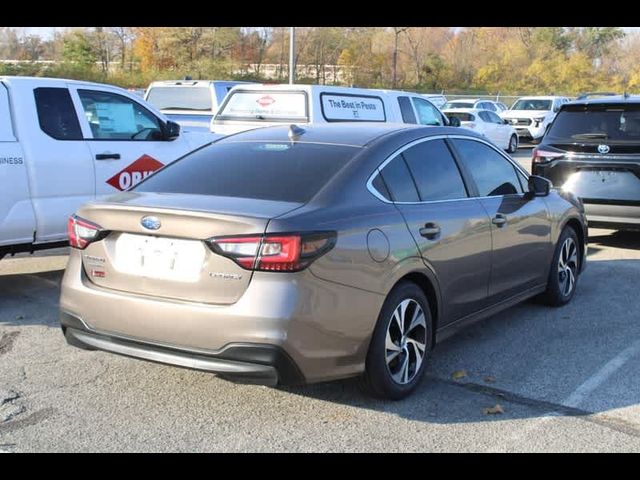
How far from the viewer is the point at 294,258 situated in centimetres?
363

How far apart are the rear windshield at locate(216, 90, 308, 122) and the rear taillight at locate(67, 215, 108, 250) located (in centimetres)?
706

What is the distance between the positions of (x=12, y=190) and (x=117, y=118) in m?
1.53

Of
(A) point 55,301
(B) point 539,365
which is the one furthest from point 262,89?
(B) point 539,365

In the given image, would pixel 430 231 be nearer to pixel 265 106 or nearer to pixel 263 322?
pixel 263 322

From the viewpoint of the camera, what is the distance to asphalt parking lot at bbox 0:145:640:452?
374 cm

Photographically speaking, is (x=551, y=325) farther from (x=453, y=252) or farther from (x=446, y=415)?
(x=446, y=415)

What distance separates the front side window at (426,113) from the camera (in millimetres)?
12961

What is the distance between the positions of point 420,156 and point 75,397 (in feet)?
8.54

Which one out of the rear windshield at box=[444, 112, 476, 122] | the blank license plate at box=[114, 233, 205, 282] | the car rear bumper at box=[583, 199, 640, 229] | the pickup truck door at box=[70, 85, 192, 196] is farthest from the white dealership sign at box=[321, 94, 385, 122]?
the rear windshield at box=[444, 112, 476, 122]

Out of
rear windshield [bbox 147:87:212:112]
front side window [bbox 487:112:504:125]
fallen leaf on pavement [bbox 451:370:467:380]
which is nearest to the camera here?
fallen leaf on pavement [bbox 451:370:467:380]

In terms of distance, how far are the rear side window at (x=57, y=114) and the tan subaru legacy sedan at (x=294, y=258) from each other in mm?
2470

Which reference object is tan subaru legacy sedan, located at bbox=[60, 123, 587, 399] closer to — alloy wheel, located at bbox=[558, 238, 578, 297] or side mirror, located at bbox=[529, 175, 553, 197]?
side mirror, located at bbox=[529, 175, 553, 197]

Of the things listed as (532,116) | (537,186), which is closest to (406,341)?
(537,186)
